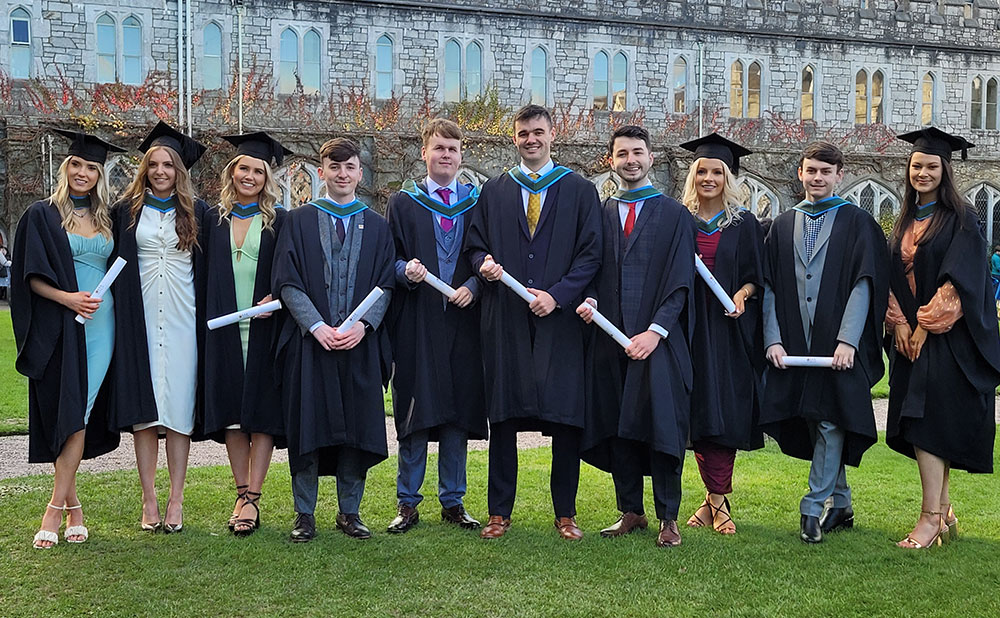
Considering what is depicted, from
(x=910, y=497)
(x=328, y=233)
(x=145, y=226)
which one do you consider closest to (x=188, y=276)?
(x=145, y=226)

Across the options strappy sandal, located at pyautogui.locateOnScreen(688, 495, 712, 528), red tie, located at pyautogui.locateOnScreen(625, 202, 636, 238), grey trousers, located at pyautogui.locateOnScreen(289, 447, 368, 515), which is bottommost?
strappy sandal, located at pyautogui.locateOnScreen(688, 495, 712, 528)

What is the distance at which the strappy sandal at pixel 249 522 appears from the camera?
5184 mm

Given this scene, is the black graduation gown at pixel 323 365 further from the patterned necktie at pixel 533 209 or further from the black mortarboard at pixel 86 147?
the black mortarboard at pixel 86 147

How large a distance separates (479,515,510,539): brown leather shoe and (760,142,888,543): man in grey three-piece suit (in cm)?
145

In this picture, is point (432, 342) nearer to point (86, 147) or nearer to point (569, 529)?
point (569, 529)

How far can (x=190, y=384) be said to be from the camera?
5191 mm

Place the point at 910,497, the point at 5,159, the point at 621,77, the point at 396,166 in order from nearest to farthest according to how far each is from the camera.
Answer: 1. the point at 910,497
2. the point at 5,159
3. the point at 396,166
4. the point at 621,77

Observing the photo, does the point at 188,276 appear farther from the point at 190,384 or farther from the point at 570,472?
the point at 570,472

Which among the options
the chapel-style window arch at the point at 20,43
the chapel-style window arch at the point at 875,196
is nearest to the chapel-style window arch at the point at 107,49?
the chapel-style window arch at the point at 20,43

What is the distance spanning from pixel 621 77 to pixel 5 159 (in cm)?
1359

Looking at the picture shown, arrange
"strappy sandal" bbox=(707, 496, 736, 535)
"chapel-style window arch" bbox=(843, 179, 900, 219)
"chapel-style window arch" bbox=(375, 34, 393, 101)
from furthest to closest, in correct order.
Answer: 1. "chapel-style window arch" bbox=(843, 179, 900, 219)
2. "chapel-style window arch" bbox=(375, 34, 393, 101)
3. "strappy sandal" bbox=(707, 496, 736, 535)

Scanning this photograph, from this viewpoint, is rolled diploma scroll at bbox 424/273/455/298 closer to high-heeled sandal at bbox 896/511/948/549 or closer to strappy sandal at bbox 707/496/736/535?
strappy sandal at bbox 707/496/736/535

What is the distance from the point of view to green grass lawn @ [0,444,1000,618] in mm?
4191

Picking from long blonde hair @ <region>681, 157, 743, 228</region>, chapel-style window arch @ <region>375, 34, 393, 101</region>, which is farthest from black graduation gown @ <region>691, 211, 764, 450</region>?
chapel-style window arch @ <region>375, 34, 393, 101</region>
